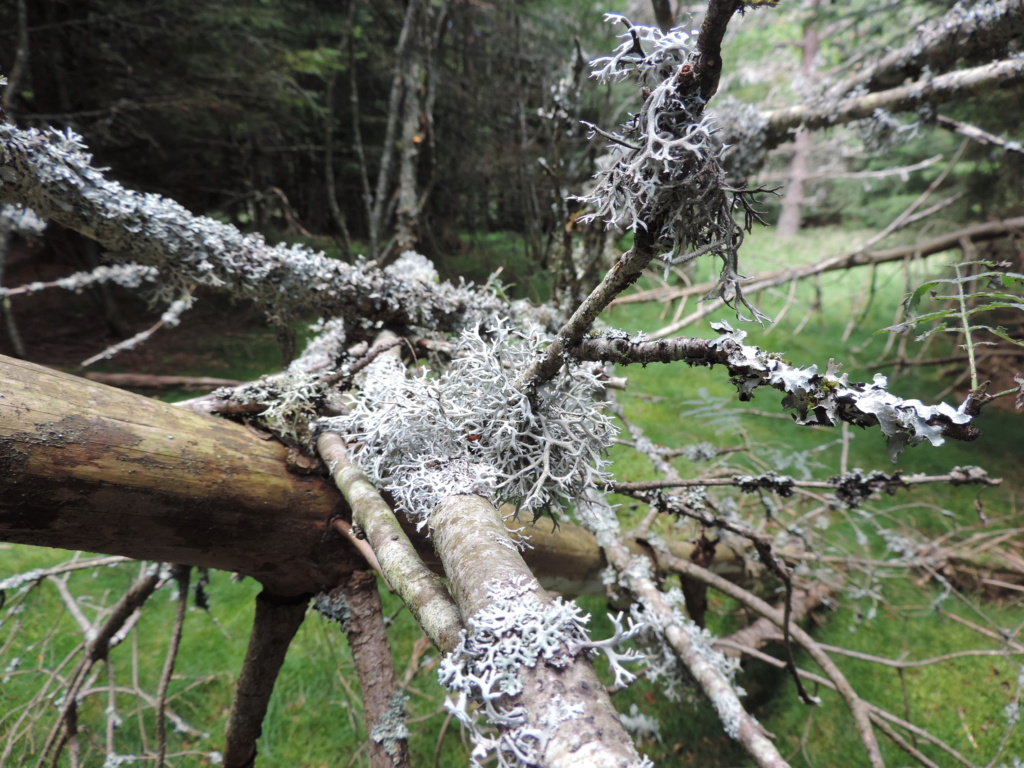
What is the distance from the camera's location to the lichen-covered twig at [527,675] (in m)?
0.39

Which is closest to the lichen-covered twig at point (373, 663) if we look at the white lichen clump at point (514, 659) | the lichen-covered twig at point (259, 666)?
the lichen-covered twig at point (259, 666)

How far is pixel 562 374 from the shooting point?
0.76 meters

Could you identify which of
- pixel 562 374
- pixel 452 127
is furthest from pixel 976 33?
pixel 452 127

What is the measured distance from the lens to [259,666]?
1071mm

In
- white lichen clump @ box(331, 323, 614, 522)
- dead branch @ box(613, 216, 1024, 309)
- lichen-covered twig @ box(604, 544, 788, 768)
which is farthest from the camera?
dead branch @ box(613, 216, 1024, 309)

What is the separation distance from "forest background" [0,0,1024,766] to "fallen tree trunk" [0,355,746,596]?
67 cm

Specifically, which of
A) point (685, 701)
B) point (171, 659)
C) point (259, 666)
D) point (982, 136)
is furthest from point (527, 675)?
point (982, 136)

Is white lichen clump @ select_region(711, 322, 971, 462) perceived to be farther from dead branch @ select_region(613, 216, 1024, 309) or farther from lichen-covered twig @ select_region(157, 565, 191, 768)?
dead branch @ select_region(613, 216, 1024, 309)

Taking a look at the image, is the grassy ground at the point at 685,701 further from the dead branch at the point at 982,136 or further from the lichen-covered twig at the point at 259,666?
the dead branch at the point at 982,136

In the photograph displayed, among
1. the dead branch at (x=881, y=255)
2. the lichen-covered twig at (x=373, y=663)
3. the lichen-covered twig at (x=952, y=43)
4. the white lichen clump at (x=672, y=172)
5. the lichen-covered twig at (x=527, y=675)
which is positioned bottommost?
the lichen-covered twig at (x=373, y=663)

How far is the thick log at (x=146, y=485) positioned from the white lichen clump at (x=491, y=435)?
0.17m

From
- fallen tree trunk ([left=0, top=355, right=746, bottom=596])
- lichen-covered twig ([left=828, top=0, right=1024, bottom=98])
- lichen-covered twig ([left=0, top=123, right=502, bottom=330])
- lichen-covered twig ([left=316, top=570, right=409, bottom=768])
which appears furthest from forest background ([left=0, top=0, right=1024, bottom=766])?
fallen tree trunk ([left=0, top=355, right=746, bottom=596])

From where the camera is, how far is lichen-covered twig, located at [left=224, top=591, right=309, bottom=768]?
3.38ft

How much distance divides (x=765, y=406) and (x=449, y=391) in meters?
2.35
